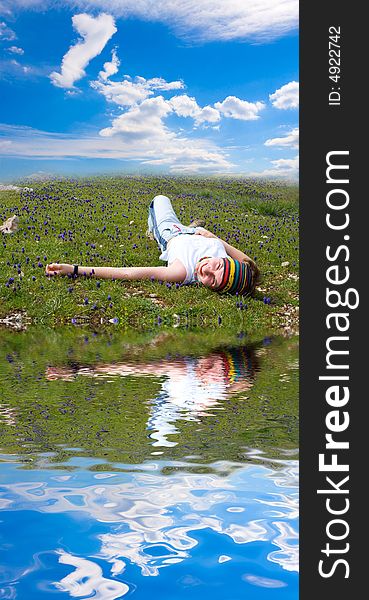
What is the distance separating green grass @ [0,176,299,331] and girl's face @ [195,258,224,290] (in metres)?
0.14

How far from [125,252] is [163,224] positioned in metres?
0.81

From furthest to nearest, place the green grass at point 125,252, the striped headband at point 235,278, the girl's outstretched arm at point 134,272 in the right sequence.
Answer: the girl's outstretched arm at point 134,272 < the striped headband at point 235,278 < the green grass at point 125,252

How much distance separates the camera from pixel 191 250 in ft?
28.7

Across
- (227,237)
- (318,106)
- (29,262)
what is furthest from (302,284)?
(227,237)

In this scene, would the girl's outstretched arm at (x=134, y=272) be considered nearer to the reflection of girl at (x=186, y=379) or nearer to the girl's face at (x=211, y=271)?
the girl's face at (x=211, y=271)

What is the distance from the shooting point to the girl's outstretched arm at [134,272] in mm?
8461

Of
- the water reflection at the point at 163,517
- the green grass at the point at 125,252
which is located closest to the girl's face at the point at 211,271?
the green grass at the point at 125,252

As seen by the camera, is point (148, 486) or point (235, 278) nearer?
point (148, 486)

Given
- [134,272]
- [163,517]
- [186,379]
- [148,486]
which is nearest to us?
[163,517]

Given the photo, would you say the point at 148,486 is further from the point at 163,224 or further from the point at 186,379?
the point at 163,224

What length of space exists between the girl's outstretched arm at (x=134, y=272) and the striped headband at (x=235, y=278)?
713mm

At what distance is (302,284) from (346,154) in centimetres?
61

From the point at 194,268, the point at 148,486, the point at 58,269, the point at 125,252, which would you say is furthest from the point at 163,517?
the point at 125,252

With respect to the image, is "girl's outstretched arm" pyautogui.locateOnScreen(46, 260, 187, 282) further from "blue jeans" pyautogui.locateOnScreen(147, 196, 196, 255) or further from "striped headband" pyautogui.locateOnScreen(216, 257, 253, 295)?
"blue jeans" pyautogui.locateOnScreen(147, 196, 196, 255)
